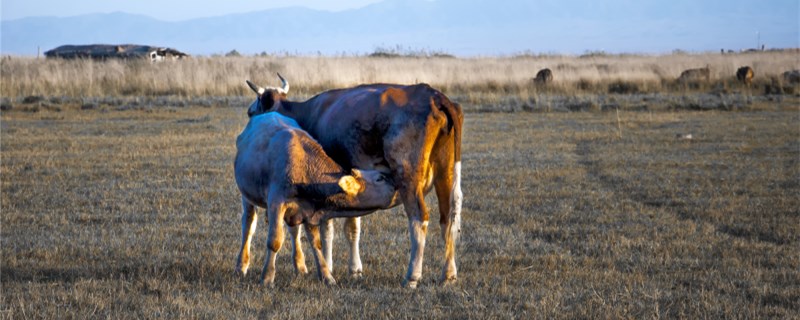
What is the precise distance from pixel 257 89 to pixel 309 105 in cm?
66

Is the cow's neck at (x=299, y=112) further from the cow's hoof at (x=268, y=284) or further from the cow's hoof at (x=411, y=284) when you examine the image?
the cow's hoof at (x=411, y=284)

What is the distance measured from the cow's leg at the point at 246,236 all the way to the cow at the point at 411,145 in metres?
0.96

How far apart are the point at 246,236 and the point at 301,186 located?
1.27m

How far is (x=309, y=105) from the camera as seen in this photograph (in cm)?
852

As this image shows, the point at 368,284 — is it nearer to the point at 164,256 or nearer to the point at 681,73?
the point at 164,256

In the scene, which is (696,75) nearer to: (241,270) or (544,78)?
(544,78)

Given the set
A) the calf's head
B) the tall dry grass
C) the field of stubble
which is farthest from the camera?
the tall dry grass

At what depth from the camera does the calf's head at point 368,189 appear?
23.3 feet

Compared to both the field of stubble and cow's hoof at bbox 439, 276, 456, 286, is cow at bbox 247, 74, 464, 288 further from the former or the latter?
the field of stubble

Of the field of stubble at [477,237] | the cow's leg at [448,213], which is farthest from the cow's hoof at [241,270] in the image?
the cow's leg at [448,213]

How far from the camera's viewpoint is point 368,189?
7.20 metres

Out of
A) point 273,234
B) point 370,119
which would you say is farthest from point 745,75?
point 273,234

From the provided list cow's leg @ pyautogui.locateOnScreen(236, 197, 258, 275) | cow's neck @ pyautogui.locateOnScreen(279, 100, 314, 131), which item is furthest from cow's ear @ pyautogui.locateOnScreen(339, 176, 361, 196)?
cow's leg @ pyautogui.locateOnScreen(236, 197, 258, 275)

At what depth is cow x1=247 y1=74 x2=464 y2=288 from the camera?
7.39m
